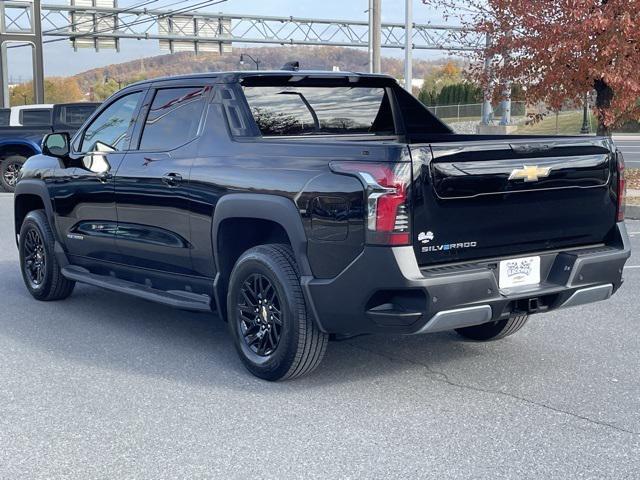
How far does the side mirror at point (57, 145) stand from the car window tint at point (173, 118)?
3.61 feet

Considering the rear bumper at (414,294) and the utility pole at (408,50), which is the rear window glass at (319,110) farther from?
the utility pole at (408,50)

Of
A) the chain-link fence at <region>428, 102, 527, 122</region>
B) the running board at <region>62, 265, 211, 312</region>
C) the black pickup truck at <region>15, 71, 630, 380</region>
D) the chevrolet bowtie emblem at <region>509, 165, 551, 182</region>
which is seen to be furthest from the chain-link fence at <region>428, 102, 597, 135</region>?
the chevrolet bowtie emblem at <region>509, 165, 551, 182</region>

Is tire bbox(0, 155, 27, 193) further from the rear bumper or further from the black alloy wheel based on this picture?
the rear bumper

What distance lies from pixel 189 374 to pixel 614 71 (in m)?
11.9

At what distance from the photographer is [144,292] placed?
6.09 m

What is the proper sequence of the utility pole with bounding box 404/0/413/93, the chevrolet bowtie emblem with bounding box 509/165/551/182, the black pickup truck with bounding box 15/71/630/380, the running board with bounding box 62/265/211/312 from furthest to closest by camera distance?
the utility pole with bounding box 404/0/413/93 → the running board with bounding box 62/265/211/312 → the chevrolet bowtie emblem with bounding box 509/165/551/182 → the black pickup truck with bounding box 15/71/630/380

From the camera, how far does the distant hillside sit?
60.9 m

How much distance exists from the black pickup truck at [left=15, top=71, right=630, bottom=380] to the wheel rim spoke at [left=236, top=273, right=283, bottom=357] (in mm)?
12

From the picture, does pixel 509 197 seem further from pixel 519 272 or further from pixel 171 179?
pixel 171 179

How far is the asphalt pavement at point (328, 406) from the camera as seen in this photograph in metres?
3.89

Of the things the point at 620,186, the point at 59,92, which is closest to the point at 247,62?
the point at 620,186

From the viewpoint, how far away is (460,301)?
4.47m

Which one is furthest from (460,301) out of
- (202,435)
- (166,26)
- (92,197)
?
(166,26)

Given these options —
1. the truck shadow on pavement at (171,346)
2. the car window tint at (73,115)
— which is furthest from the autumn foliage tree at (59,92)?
the truck shadow on pavement at (171,346)
